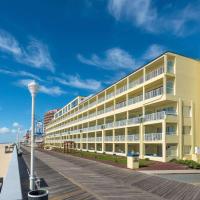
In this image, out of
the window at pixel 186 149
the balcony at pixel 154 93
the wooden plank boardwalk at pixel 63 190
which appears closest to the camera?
the wooden plank boardwalk at pixel 63 190

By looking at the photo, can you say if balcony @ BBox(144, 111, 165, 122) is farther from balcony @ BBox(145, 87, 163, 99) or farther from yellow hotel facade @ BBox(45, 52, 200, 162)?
balcony @ BBox(145, 87, 163, 99)

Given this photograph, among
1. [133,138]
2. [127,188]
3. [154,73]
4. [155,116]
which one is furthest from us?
[133,138]

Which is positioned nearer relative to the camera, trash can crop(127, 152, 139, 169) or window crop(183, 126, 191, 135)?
trash can crop(127, 152, 139, 169)

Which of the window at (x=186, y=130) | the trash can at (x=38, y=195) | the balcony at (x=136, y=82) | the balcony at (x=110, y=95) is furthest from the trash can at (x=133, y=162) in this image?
the balcony at (x=110, y=95)

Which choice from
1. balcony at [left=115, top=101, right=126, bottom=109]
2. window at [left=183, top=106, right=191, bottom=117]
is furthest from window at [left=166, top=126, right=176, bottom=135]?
balcony at [left=115, top=101, right=126, bottom=109]

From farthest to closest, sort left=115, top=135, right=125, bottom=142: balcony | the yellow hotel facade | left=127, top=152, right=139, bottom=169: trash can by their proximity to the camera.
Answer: left=115, top=135, right=125, bottom=142: balcony < the yellow hotel facade < left=127, top=152, right=139, bottom=169: trash can

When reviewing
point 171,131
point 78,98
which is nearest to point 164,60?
point 171,131

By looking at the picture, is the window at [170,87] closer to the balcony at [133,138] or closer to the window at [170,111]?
the window at [170,111]

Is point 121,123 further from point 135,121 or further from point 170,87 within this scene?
point 170,87

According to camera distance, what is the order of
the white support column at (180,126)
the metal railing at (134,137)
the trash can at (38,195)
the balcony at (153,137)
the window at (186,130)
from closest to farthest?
the trash can at (38,195), the white support column at (180,126), the balcony at (153,137), the window at (186,130), the metal railing at (134,137)

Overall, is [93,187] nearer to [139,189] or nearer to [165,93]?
[139,189]

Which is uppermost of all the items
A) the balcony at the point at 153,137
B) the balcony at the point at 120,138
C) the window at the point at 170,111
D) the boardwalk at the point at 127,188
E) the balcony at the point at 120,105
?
the balcony at the point at 120,105

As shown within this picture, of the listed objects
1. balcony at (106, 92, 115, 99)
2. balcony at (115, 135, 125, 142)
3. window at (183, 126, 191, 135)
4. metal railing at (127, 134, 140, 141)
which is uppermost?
balcony at (106, 92, 115, 99)

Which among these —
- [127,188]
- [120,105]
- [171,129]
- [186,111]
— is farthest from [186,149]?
[127,188]
